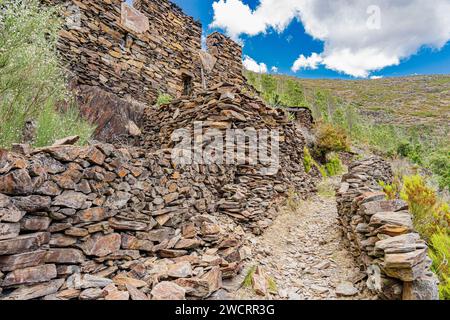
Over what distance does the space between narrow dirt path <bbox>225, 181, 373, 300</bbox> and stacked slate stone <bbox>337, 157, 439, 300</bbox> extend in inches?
12.0

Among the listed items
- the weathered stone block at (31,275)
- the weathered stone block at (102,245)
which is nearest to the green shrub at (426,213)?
the weathered stone block at (102,245)

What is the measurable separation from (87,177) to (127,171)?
54cm

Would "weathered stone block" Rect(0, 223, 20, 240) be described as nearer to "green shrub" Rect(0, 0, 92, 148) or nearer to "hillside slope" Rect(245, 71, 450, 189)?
"green shrub" Rect(0, 0, 92, 148)

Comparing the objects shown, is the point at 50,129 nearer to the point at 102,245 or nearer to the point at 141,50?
the point at 102,245

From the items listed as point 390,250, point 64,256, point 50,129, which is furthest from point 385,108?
point 64,256

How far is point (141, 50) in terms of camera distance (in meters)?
8.27

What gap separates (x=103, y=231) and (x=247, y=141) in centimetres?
385

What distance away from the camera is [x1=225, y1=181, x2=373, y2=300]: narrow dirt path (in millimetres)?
3350

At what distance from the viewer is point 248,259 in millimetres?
4051

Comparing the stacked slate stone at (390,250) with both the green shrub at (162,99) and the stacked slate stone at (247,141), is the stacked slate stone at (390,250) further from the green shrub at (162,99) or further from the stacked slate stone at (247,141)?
the green shrub at (162,99)

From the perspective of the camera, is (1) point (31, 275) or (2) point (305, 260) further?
(2) point (305, 260)

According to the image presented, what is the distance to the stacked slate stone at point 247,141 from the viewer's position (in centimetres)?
518

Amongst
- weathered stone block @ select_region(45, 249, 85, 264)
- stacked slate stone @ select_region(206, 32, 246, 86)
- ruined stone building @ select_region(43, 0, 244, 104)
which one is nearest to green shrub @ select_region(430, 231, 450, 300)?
weathered stone block @ select_region(45, 249, 85, 264)
